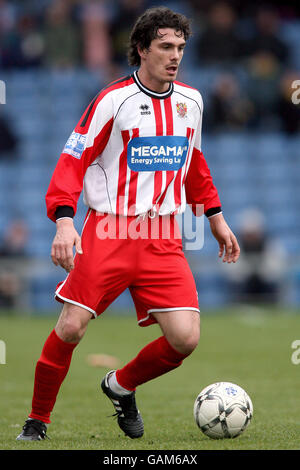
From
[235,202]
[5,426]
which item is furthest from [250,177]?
[5,426]

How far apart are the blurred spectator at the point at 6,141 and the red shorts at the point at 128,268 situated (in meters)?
11.5

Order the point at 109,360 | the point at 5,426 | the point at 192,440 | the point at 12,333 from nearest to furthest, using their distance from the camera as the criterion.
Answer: the point at 192,440
the point at 5,426
the point at 109,360
the point at 12,333

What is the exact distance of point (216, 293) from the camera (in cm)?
1551

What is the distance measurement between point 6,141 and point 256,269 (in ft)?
16.5

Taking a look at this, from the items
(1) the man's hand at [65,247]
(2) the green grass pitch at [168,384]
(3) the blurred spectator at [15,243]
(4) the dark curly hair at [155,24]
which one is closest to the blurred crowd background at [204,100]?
(3) the blurred spectator at [15,243]

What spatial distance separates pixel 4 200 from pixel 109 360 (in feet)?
25.2

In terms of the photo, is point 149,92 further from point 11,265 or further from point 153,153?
point 11,265

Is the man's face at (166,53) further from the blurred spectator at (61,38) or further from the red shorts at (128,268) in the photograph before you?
the blurred spectator at (61,38)

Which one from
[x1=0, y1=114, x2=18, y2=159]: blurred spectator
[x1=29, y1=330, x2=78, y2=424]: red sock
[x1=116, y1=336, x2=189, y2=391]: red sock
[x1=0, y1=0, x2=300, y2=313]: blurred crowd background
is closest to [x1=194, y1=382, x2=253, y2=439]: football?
[x1=116, y1=336, x2=189, y2=391]: red sock

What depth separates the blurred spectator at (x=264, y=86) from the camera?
16.6 meters

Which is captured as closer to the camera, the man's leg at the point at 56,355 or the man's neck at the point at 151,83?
the man's leg at the point at 56,355

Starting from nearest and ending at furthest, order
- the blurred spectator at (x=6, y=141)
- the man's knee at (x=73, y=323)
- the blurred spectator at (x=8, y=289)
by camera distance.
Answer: the man's knee at (x=73, y=323) → the blurred spectator at (x=8, y=289) → the blurred spectator at (x=6, y=141)
